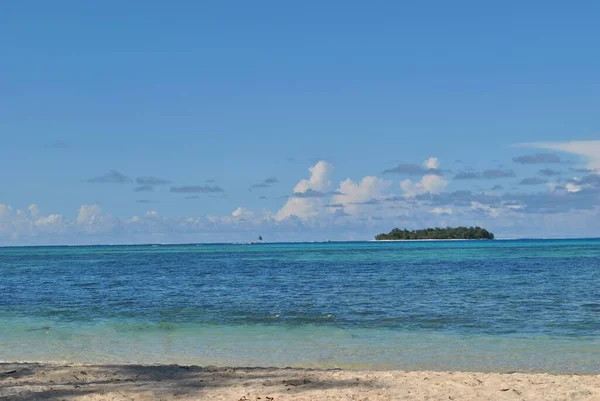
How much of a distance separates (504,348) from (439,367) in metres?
2.78

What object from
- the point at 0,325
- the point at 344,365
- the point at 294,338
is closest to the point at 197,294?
the point at 0,325

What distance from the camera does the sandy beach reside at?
1033 cm

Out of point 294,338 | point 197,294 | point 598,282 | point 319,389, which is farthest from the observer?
point 598,282

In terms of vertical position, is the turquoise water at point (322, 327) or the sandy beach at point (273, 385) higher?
the sandy beach at point (273, 385)

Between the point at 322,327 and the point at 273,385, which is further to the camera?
the point at 322,327

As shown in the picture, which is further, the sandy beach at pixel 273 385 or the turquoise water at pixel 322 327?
the turquoise water at pixel 322 327

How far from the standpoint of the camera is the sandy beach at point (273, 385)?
1033 centimetres

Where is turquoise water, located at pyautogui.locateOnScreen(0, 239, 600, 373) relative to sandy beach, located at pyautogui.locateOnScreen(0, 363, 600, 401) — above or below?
below

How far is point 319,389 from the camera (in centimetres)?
1077

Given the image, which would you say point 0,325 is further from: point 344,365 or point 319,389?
point 319,389

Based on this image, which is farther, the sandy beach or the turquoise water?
the turquoise water

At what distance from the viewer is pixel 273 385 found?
11.0 meters

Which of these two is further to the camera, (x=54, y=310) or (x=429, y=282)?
(x=429, y=282)

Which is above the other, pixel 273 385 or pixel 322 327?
pixel 273 385
